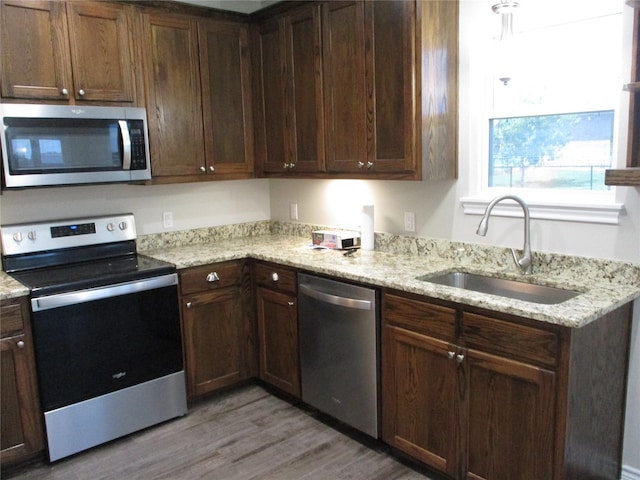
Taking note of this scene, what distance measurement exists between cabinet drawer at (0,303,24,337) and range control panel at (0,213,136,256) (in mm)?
510

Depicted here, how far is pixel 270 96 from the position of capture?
11.1ft

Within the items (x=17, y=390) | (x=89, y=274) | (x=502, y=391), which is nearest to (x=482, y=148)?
(x=502, y=391)

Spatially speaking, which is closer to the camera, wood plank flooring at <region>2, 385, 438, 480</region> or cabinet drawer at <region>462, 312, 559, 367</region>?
cabinet drawer at <region>462, 312, 559, 367</region>

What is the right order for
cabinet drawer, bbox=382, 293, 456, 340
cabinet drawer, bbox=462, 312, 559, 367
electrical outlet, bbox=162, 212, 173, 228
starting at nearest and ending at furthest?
1. cabinet drawer, bbox=462, 312, 559, 367
2. cabinet drawer, bbox=382, 293, 456, 340
3. electrical outlet, bbox=162, 212, 173, 228

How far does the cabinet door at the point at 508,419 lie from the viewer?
1.93 m

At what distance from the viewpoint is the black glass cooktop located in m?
2.54

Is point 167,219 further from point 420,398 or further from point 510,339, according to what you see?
point 510,339

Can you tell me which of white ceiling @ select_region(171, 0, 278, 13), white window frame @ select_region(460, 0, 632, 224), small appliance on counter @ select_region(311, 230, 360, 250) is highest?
white ceiling @ select_region(171, 0, 278, 13)

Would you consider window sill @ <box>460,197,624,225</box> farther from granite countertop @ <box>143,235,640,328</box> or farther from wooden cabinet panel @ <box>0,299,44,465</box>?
wooden cabinet panel @ <box>0,299,44,465</box>

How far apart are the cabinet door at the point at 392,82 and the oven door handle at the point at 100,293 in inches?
50.6

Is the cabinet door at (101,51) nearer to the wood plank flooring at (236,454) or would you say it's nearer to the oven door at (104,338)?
the oven door at (104,338)

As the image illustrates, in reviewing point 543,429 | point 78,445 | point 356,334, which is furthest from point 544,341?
point 78,445

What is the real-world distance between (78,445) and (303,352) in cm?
122

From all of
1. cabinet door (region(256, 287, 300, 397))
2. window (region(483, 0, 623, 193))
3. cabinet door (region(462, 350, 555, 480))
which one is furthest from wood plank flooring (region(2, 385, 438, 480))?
window (region(483, 0, 623, 193))
